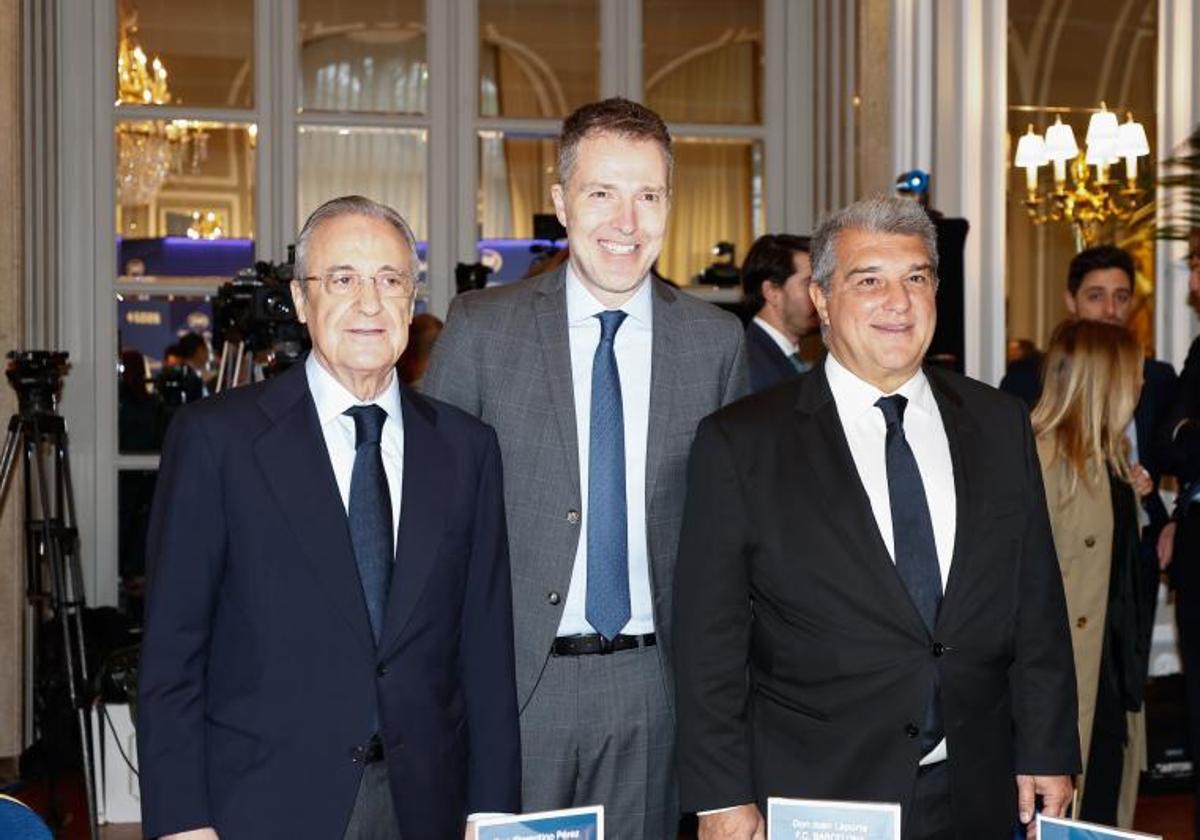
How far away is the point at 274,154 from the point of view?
632 centimetres

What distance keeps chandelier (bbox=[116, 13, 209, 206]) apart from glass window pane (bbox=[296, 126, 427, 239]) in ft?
1.32

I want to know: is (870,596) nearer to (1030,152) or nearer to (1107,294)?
(1107,294)

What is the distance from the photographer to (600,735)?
2.47 m

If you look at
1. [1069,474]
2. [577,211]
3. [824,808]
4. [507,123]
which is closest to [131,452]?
[507,123]

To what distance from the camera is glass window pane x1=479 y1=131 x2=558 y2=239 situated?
648 cm

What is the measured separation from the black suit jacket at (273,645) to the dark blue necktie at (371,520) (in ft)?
0.07

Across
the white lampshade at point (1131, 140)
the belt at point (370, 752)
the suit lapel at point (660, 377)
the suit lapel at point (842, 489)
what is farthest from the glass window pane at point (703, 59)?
the belt at point (370, 752)

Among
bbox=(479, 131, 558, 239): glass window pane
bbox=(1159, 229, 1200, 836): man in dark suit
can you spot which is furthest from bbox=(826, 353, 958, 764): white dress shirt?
bbox=(479, 131, 558, 239): glass window pane

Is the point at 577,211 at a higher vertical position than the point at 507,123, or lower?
lower

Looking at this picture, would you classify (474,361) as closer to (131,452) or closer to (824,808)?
(824,808)

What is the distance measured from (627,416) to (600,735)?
49 centimetres

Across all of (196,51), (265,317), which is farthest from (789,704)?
(196,51)

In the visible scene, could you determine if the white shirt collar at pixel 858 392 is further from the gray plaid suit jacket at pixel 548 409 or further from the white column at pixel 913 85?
the white column at pixel 913 85

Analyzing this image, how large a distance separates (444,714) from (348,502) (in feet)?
1.05
